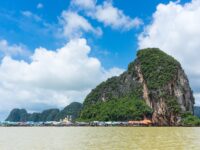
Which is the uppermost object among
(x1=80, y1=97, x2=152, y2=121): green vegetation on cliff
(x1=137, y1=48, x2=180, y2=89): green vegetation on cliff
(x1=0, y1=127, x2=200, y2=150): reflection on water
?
(x1=137, y1=48, x2=180, y2=89): green vegetation on cliff

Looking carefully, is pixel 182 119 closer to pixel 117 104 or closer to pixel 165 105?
pixel 165 105

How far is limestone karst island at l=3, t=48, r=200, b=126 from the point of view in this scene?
124m

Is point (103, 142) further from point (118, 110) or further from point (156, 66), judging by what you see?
point (156, 66)

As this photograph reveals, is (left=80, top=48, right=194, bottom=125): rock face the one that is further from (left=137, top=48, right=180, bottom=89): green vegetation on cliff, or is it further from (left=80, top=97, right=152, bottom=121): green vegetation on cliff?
(left=80, top=97, right=152, bottom=121): green vegetation on cliff

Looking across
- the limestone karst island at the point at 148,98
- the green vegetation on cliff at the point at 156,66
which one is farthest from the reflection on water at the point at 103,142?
the green vegetation on cliff at the point at 156,66

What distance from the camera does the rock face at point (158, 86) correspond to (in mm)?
124625

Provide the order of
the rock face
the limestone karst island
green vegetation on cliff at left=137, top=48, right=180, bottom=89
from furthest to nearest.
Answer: green vegetation on cliff at left=137, top=48, right=180, bottom=89, the rock face, the limestone karst island

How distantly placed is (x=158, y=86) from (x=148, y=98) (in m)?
7.80

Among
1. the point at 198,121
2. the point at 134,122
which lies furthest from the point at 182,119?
the point at 134,122

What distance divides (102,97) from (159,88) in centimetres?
3400

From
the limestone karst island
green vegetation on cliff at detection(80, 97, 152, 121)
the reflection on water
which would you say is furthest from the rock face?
the reflection on water

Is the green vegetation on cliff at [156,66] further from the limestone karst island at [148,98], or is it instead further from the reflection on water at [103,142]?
the reflection on water at [103,142]

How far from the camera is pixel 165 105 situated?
124562 mm

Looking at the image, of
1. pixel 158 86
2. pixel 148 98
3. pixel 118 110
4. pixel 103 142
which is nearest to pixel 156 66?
pixel 158 86
